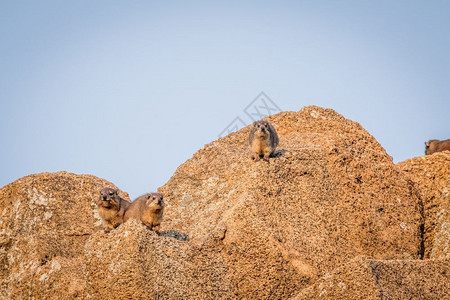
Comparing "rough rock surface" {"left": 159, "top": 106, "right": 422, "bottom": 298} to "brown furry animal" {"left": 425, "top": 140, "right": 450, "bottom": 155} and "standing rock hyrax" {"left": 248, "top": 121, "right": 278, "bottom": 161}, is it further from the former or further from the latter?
"brown furry animal" {"left": 425, "top": 140, "right": 450, "bottom": 155}

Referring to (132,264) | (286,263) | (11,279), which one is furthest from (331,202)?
(11,279)

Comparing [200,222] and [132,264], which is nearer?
[132,264]

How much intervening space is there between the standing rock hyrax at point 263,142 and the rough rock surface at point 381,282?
353cm

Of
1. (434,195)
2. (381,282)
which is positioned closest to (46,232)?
(381,282)

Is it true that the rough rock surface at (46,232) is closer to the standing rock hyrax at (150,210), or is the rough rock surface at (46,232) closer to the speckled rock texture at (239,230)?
the speckled rock texture at (239,230)

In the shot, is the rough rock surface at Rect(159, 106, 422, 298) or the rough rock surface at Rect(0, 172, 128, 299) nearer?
the rough rock surface at Rect(159, 106, 422, 298)

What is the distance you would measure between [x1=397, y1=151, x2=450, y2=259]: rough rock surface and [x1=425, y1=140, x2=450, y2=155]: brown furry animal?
5601mm

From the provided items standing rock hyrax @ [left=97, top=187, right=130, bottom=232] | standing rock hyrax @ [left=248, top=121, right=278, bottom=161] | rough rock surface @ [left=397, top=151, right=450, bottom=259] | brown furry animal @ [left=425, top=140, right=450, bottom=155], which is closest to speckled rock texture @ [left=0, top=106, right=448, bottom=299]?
rough rock surface @ [left=397, top=151, right=450, bottom=259]

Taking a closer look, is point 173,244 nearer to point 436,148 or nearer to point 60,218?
point 60,218

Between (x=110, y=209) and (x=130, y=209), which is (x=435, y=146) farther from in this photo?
(x=110, y=209)

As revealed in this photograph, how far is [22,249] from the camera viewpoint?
462 inches

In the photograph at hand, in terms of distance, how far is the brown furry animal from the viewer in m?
18.8

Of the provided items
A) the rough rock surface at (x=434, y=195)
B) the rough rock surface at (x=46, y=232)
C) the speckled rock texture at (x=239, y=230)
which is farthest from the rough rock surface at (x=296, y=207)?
the rough rock surface at (x=46, y=232)

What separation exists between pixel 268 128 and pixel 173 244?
3809mm
